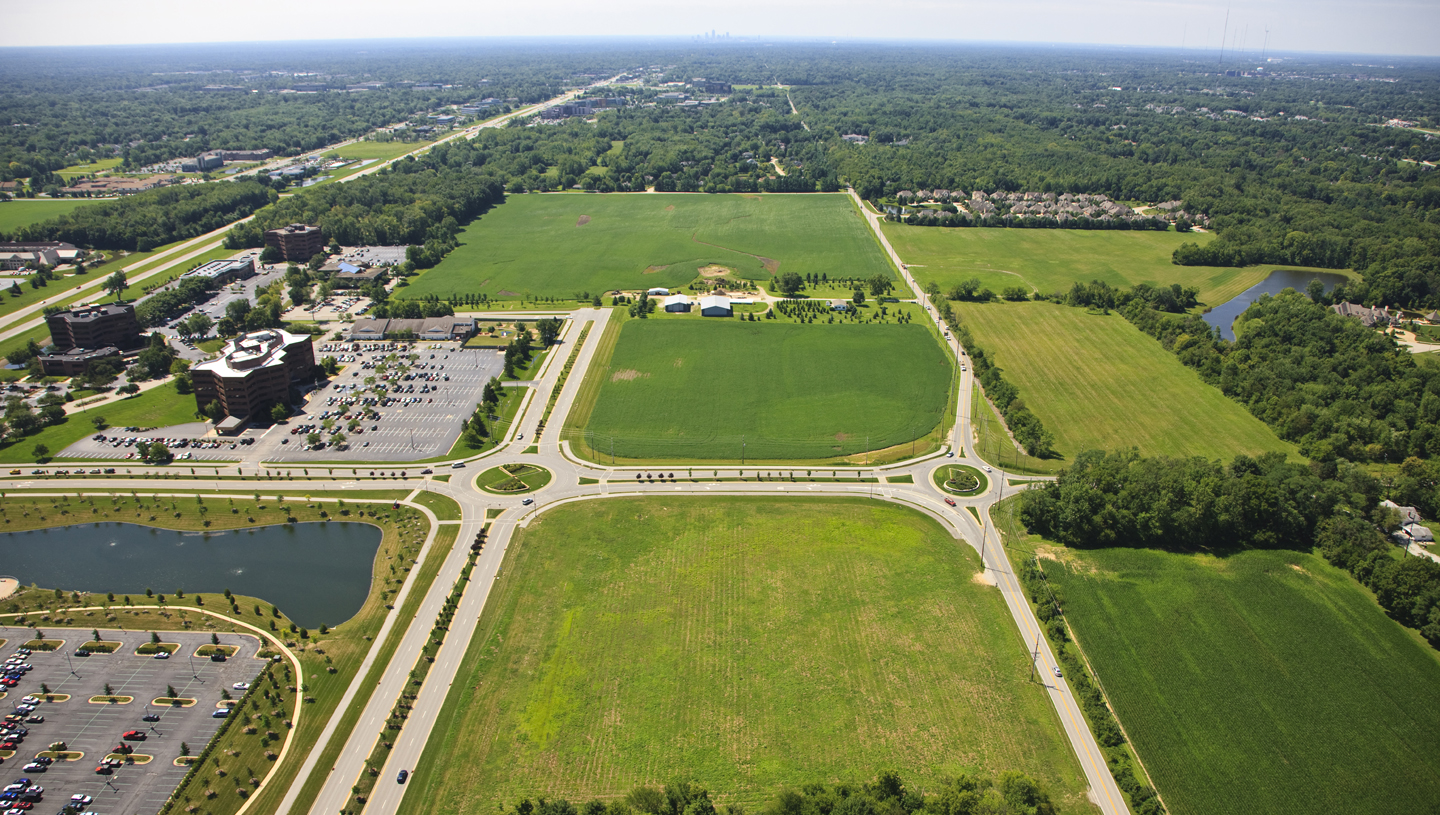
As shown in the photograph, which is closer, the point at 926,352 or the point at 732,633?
the point at 732,633

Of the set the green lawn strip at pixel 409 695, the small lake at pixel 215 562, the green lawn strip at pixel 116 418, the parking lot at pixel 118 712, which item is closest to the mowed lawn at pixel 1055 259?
the green lawn strip at pixel 409 695

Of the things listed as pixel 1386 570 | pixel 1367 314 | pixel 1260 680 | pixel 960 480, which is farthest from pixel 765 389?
pixel 1367 314

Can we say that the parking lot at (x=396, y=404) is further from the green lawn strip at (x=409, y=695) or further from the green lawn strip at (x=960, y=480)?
the green lawn strip at (x=960, y=480)

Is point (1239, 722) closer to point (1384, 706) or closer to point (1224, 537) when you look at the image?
point (1384, 706)

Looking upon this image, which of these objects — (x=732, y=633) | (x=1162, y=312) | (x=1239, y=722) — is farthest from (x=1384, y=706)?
(x=1162, y=312)

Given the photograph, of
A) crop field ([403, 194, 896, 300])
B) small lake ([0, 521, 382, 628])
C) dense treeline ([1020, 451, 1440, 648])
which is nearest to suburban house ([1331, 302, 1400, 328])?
dense treeline ([1020, 451, 1440, 648])
